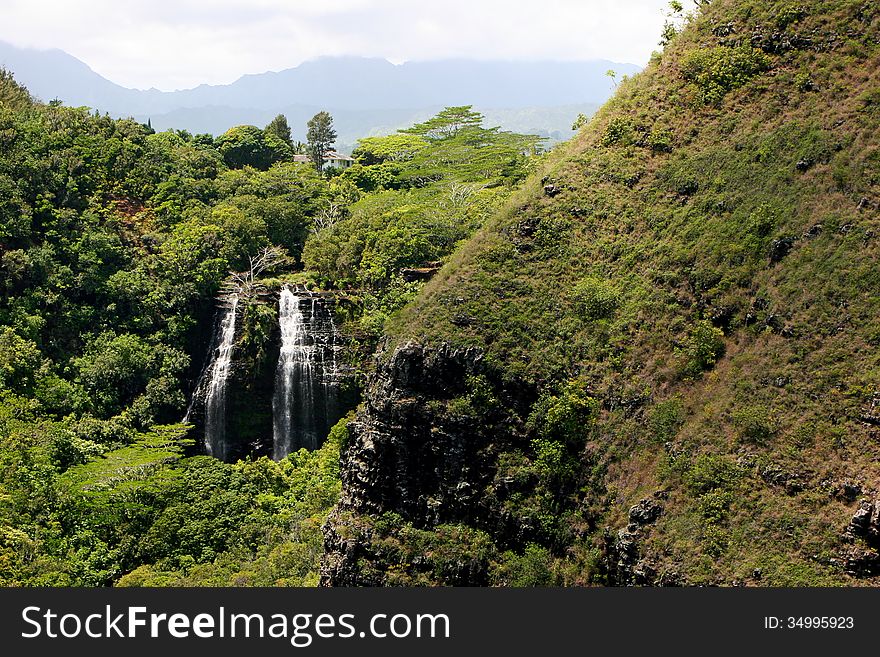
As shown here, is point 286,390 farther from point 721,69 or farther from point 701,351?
point 721,69

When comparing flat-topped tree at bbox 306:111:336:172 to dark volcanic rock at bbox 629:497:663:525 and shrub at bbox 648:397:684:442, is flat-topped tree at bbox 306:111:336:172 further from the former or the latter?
dark volcanic rock at bbox 629:497:663:525

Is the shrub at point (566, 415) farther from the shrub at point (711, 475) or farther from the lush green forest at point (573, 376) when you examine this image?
the shrub at point (711, 475)

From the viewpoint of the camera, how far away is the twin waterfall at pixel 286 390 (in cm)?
3875

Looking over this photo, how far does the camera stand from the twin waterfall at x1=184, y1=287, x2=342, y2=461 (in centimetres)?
3875

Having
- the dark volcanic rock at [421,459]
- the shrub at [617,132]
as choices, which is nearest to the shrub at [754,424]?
the dark volcanic rock at [421,459]

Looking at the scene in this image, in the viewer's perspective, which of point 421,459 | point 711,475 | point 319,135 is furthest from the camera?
point 319,135

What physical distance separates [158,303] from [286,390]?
8.30 metres

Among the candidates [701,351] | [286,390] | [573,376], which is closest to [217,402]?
[286,390]

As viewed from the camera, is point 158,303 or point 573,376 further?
point 158,303

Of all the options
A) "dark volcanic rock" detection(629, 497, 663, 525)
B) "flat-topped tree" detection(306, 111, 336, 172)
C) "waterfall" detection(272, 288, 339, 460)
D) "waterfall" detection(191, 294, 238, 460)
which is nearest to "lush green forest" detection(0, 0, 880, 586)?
"dark volcanic rock" detection(629, 497, 663, 525)

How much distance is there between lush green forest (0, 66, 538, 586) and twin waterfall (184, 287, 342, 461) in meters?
1.09

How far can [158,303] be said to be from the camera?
1599 inches

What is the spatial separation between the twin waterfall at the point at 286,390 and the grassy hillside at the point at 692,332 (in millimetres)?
11087

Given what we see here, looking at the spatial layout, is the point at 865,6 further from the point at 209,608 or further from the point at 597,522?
the point at 209,608
